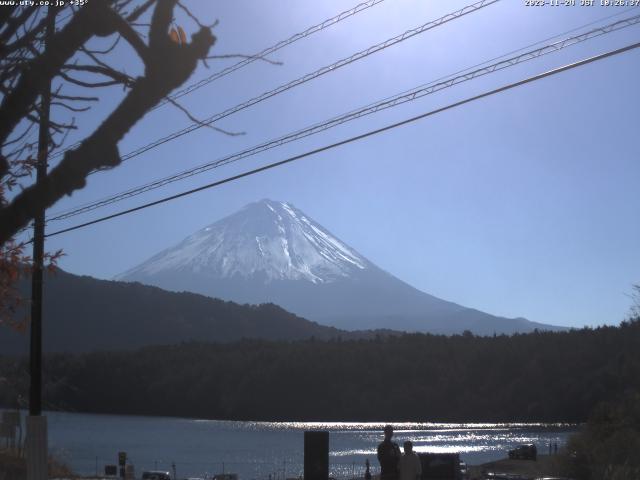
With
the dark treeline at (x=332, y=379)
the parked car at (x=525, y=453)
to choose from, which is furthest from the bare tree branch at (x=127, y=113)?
the dark treeline at (x=332, y=379)

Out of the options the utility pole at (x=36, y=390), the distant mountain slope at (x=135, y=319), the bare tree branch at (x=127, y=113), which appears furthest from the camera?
the distant mountain slope at (x=135, y=319)

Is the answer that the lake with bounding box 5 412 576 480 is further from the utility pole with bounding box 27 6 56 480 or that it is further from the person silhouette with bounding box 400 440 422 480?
the person silhouette with bounding box 400 440 422 480

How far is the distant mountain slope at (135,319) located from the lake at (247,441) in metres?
18.5

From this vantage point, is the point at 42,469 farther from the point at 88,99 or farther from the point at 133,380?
the point at 133,380

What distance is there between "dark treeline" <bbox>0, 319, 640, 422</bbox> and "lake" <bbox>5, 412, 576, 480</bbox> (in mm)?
2213

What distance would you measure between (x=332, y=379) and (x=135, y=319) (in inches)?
1599

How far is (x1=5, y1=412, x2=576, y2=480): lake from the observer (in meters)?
57.4

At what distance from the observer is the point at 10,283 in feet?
29.6

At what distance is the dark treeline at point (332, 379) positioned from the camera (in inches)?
3629

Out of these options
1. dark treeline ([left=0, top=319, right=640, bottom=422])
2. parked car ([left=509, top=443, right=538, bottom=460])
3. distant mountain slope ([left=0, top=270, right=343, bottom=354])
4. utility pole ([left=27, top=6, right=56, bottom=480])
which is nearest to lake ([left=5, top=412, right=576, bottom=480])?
dark treeline ([left=0, top=319, right=640, bottom=422])

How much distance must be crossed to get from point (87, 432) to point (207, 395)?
21228mm

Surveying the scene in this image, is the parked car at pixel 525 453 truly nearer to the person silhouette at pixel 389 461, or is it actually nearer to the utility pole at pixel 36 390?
the utility pole at pixel 36 390

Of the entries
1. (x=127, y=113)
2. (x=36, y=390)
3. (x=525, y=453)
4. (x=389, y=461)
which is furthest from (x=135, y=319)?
(x=127, y=113)

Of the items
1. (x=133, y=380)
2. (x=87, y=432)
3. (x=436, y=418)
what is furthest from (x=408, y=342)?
(x=87, y=432)
